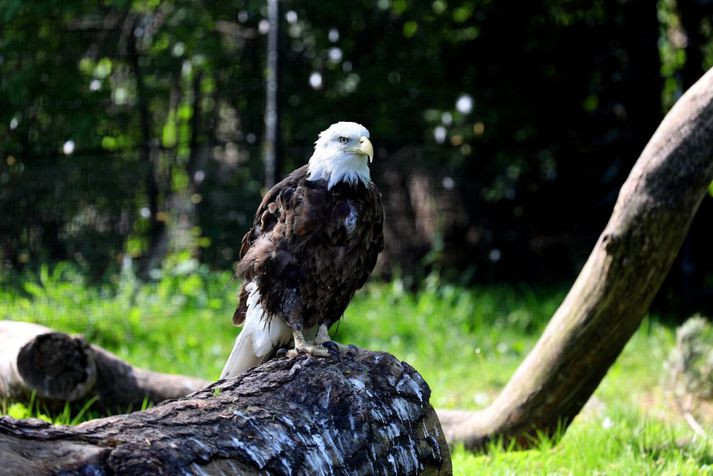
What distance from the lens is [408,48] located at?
7570 mm

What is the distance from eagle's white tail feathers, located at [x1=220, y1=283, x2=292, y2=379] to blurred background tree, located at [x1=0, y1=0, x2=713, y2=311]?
3.05 meters

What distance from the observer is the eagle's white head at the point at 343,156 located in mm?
3600

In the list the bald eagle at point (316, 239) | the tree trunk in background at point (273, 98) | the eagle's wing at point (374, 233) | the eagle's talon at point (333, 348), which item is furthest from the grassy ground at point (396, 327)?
the eagle's talon at point (333, 348)

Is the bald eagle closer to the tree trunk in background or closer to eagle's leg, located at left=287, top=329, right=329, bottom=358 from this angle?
eagle's leg, located at left=287, top=329, right=329, bottom=358

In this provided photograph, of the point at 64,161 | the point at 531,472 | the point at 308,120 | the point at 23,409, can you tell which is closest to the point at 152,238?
the point at 64,161

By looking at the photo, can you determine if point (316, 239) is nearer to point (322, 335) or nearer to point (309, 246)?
point (309, 246)

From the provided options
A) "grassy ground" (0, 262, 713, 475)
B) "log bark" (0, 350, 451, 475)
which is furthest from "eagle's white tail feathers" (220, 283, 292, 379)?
"grassy ground" (0, 262, 713, 475)

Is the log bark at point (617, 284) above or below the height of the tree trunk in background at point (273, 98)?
below

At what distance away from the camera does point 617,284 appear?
3.95m

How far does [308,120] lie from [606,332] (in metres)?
3.81

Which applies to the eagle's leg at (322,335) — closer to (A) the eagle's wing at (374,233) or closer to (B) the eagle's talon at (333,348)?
(A) the eagle's wing at (374,233)

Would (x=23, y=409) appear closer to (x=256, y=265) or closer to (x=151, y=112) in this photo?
(x=256, y=265)

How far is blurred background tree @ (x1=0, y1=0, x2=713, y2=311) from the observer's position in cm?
666

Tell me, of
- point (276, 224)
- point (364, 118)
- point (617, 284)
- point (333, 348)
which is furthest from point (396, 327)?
point (333, 348)
